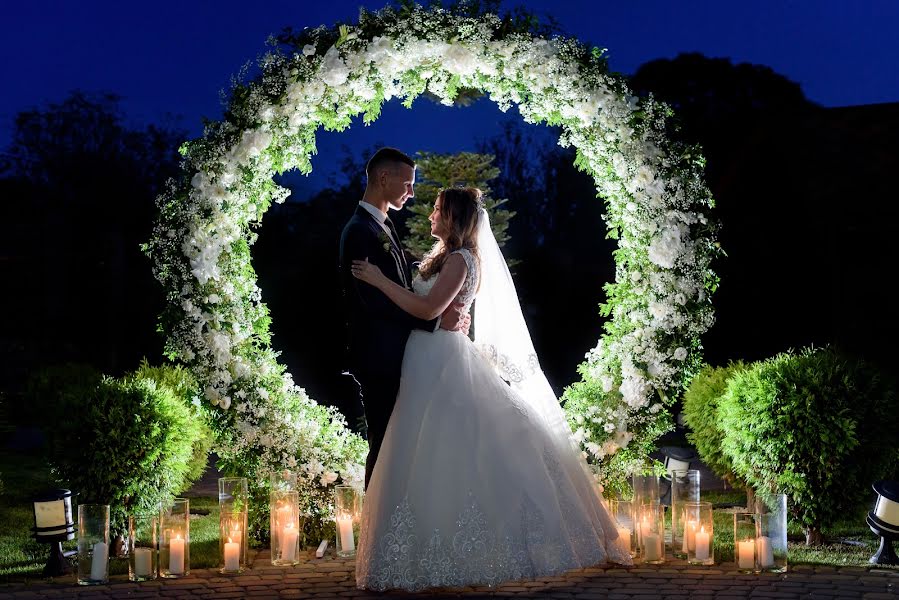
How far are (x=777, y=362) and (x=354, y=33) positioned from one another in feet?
12.2

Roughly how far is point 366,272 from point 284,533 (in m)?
1.75

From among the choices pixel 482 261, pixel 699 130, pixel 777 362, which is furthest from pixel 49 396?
pixel 699 130

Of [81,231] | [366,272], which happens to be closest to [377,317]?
[366,272]

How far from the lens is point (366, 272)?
5.68m

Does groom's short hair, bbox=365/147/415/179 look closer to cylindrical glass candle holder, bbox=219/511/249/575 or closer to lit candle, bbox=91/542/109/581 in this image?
cylindrical glass candle holder, bbox=219/511/249/575

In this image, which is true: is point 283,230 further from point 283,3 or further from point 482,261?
point 283,3

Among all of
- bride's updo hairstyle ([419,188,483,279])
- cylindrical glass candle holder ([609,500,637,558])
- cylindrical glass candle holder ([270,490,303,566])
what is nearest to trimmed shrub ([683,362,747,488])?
cylindrical glass candle holder ([609,500,637,558])

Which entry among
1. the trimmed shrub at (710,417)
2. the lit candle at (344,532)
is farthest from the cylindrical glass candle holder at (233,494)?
the trimmed shrub at (710,417)

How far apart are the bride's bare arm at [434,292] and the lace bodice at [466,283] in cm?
4

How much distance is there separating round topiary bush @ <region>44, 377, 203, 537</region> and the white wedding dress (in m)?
1.96

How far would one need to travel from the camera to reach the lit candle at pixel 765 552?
5.71 metres

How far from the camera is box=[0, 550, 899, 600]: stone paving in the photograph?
5.18 meters

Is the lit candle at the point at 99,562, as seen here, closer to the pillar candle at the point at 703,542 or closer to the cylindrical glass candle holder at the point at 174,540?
the cylindrical glass candle holder at the point at 174,540

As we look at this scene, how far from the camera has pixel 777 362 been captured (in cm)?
701
